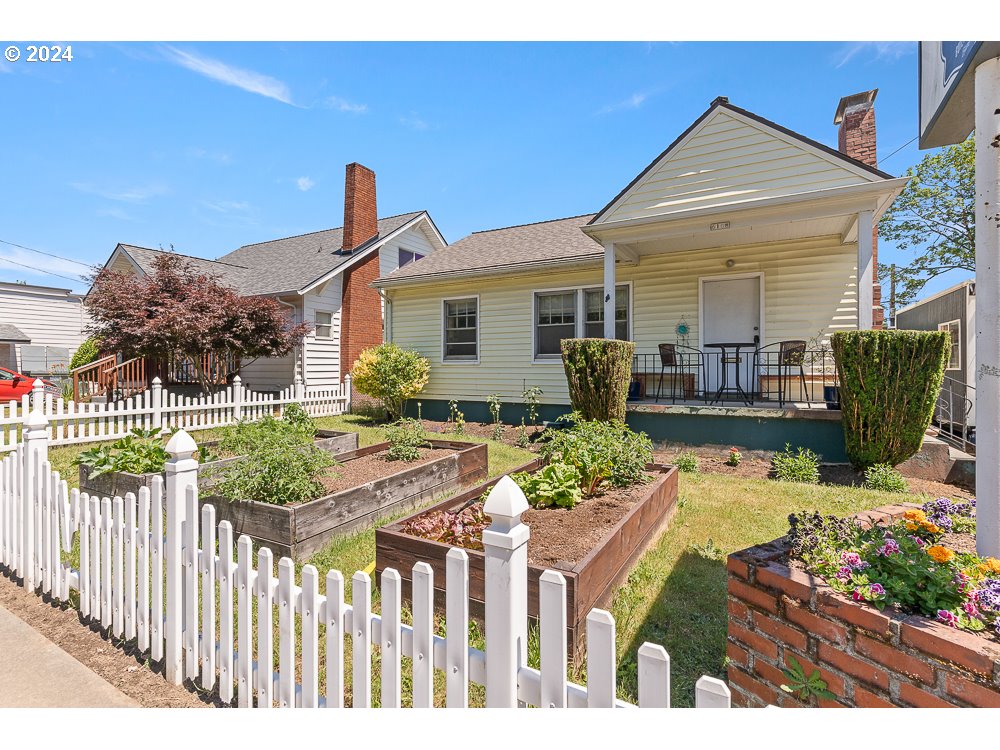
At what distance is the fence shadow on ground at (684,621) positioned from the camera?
2309mm

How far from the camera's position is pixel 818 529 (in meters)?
2.11

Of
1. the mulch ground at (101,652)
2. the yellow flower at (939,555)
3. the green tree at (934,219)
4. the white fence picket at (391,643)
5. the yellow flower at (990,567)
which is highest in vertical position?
the green tree at (934,219)

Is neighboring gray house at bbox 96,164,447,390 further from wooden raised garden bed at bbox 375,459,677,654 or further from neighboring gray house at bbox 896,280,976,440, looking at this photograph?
neighboring gray house at bbox 896,280,976,440

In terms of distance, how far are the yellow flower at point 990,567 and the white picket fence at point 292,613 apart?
1.44 meters

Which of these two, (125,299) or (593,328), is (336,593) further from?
(125,299)

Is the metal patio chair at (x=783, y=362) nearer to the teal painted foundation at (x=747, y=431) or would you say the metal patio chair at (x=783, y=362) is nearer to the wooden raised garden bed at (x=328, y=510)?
the teal painted foundation at (x=747, y=431)

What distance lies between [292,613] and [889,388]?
22.7ft

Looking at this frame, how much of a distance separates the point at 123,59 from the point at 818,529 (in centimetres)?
657

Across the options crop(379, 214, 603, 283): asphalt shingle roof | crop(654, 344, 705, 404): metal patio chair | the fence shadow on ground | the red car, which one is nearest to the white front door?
crop(654, 344, 705, 404): metal patio chair

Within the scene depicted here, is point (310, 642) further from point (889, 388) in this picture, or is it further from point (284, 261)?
point (284, 261)

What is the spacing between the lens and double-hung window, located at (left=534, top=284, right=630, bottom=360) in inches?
401

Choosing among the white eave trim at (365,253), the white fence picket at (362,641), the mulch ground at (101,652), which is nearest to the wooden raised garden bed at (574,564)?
the white fence picket at (362,641)

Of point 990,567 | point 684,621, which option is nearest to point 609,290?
point 684,621
